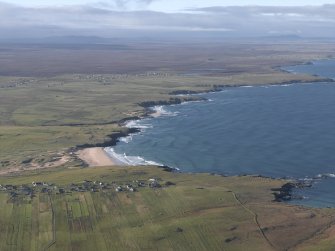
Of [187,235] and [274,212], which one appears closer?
[187,235]

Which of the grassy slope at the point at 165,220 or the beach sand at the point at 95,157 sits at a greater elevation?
the grassy slope at the point at 165,220

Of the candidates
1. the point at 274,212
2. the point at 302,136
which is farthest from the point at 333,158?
the point at 274,212

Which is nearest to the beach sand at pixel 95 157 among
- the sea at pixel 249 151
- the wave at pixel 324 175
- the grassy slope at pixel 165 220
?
the sea at pixel 249 151

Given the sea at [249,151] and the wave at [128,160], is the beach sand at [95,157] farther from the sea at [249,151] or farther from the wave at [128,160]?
the sea at [249,151]

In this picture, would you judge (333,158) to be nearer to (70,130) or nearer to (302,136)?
(302,136)

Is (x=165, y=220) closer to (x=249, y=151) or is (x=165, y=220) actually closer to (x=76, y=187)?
(x=76, y=187)

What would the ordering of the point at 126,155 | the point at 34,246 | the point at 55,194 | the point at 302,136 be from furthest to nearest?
1. the point at 302,136
2. the point at 126,155
3. the point at 55,194
4. the point at 34,246

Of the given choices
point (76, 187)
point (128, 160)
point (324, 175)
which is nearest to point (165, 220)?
point (76, 187)
